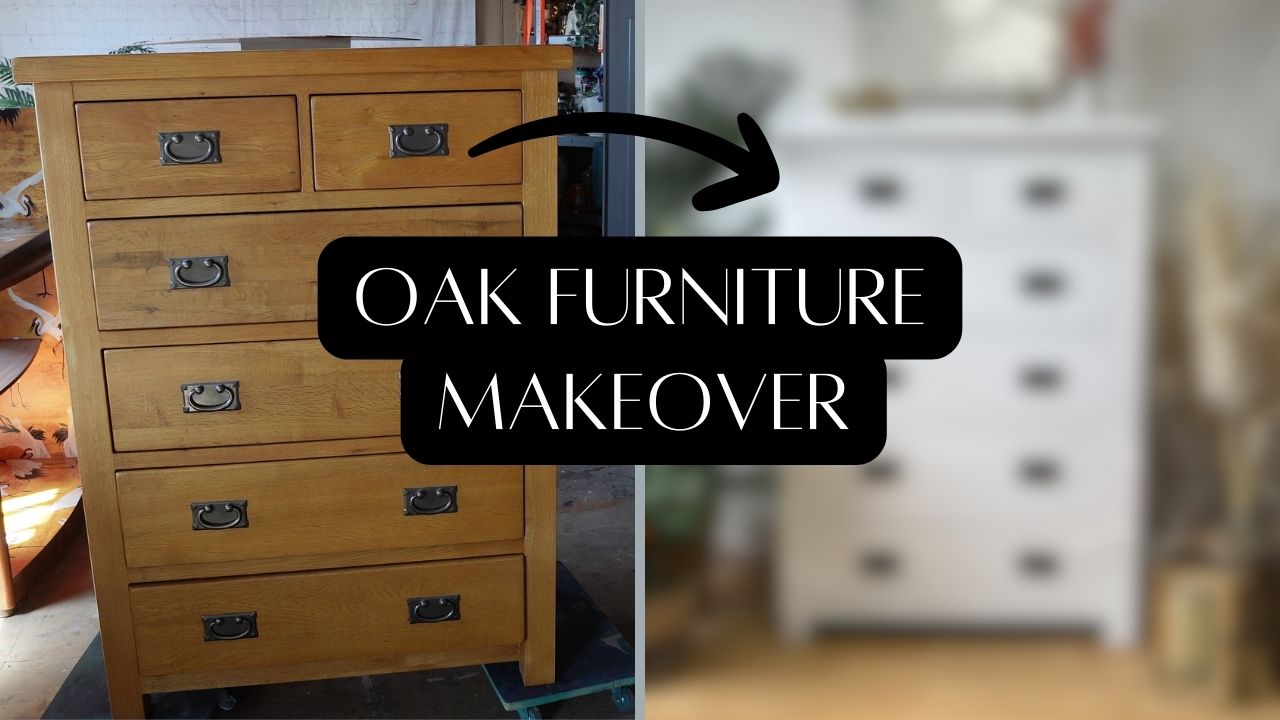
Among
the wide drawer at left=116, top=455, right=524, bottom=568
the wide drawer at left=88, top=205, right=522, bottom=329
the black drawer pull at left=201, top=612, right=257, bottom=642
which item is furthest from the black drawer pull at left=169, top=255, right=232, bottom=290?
the black drawer pull at left=201, top=612, right=257, bottom=642

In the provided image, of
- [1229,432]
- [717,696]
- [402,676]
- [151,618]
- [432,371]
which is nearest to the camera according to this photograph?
[1229,432]

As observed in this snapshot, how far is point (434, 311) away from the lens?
65 centimetres

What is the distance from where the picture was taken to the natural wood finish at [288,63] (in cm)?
162

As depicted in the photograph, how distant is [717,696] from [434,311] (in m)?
0.29

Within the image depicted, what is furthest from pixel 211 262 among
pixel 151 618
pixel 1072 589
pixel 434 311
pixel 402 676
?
pixel 1072 589

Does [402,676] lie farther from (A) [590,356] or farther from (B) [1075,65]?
(B) [1075,65]

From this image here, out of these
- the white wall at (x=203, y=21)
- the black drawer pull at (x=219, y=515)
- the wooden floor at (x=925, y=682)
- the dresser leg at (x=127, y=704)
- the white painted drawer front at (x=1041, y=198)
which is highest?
the white wall at (x=203, y=21)

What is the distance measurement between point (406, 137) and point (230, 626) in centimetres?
89

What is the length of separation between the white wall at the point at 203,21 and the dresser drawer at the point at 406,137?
2551 millimetres

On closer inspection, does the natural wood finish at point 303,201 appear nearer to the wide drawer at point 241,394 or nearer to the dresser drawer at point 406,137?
the dresser drawer at point 406,137

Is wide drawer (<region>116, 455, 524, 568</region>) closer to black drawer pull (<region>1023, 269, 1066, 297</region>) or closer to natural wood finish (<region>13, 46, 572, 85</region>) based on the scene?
natural wood finish (<region>13, 46, 572, 85</region>)

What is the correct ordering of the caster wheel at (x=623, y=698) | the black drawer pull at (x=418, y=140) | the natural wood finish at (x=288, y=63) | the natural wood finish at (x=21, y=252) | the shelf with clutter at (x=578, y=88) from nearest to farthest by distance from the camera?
1. the natural wood finish at (x=288, y=63)
2. the black drawer pull at (x=418, y=140)
3. the caster wheel at (x=623, y=698)
4. the natural wood finish at (x=21, y=252)
5. the shelf with clutter at (x=578, y=88)

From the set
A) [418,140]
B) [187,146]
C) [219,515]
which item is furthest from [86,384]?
[418,140]

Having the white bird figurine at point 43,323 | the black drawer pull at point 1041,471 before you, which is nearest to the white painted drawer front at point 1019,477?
the black drawer pull at point 1041,471
